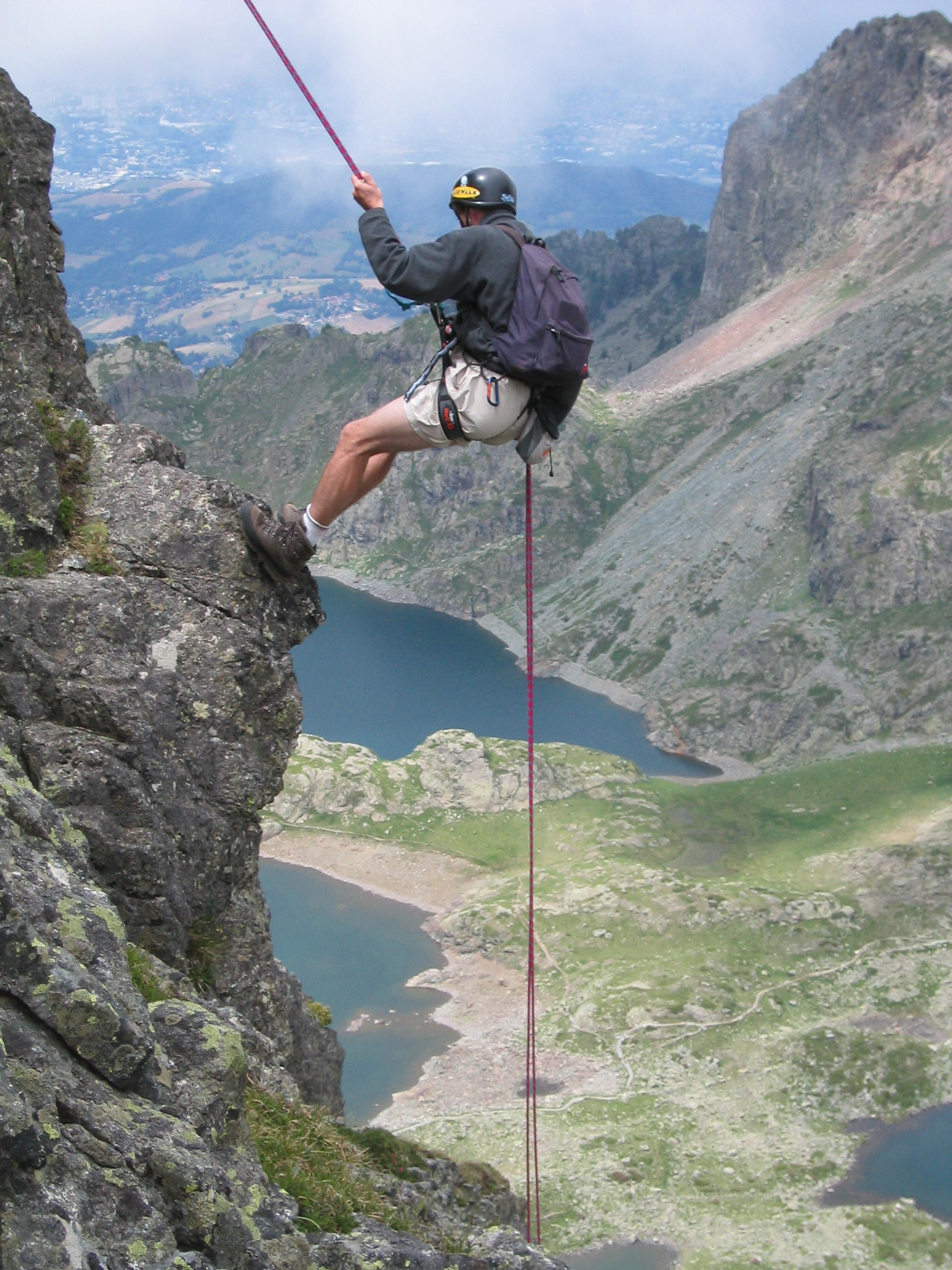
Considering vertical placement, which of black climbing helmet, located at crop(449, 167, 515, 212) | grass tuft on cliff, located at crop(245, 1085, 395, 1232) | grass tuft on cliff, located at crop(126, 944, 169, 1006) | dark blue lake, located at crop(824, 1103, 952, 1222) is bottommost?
grass tuft on cliff, located at crop(245, 1085, 395, 1232)

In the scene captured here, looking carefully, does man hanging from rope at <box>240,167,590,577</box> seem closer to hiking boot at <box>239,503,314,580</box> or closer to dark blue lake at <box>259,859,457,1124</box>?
hiking boot at <box>239,503,314,580</box>

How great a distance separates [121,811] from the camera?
12148 millimetres

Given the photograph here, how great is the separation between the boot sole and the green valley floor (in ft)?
162

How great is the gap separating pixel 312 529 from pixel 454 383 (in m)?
2.41

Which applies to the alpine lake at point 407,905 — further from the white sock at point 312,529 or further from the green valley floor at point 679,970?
the white sock at point 312,529

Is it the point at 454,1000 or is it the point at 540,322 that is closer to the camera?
the point at 540,322

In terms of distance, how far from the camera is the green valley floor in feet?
197

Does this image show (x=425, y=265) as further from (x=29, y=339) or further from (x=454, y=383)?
(x=29, y=339)

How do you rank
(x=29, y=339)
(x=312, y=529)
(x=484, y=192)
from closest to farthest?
(x=484, y=192) → (x=312, y=529) → (x=29, y=339)

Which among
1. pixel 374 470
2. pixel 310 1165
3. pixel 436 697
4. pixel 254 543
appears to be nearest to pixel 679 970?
pixel 254 543

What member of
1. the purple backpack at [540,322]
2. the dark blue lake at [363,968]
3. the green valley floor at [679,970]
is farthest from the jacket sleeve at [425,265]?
the dark blue lake at [363,968]

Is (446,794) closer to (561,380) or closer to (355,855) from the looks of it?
(355,855)

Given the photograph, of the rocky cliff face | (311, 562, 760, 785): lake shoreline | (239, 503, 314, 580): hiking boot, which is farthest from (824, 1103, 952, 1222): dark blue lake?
(311, 562, 760, 785): lake shoreline

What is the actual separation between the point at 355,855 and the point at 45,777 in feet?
348
